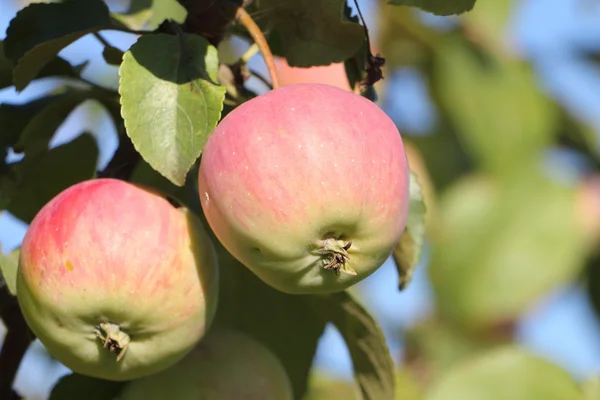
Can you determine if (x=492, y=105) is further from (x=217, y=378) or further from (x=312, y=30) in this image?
(x=217, y=378)

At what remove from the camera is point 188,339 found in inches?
34.8

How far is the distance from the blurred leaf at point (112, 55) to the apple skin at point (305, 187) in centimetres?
20

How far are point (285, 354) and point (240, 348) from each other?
184mm

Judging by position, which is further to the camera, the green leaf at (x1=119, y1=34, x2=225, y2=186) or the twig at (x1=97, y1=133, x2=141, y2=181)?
the twig at (x1=97, y1=133, x2=141, y2=181)

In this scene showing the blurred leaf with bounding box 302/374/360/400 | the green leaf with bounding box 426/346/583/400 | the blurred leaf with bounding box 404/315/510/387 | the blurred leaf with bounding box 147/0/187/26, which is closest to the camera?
the blurred leaf with bounding box 147/0/187/26

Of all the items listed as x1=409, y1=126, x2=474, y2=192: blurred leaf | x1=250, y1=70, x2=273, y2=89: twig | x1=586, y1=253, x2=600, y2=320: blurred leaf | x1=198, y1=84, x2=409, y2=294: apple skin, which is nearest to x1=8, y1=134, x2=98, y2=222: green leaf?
x1=250, y1=70, x2=273, y2=89: twig

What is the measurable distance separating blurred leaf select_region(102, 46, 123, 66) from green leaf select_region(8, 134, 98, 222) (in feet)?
0.52

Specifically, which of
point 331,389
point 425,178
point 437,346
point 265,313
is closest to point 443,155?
point 425,178

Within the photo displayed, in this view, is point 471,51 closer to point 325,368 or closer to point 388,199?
point 325,368

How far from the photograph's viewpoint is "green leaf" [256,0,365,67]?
3.23 feet

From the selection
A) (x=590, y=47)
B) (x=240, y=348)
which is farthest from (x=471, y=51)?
(x=240, y=348)

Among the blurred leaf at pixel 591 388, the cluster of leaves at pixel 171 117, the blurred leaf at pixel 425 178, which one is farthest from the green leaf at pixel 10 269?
the blurred leaf at pixel 425 178

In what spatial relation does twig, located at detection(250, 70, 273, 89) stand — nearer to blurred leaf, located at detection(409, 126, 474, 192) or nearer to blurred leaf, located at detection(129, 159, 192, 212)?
blurred leaf, located at detection(129, 159, 192, 212)

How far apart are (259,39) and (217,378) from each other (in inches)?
13.1
